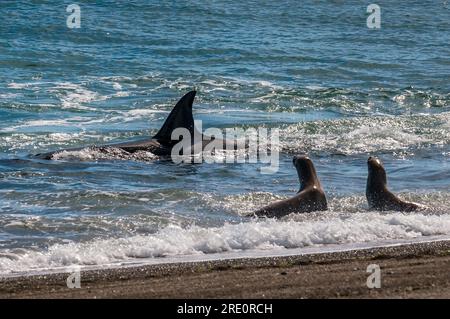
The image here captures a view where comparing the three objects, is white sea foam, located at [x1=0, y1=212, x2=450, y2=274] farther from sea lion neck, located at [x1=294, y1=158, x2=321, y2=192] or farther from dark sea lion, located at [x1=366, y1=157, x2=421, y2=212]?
sea lion neck, located at [x1=294, y1=158, x2=321, y2=192]

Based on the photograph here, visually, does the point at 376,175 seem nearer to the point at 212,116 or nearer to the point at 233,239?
the point at 233,239

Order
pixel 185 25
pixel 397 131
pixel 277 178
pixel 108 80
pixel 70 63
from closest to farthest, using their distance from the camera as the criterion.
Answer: pixel 277 178 < pixel 397 131 < pixel 108 80 < pixel 70 63 < pixel 185 25

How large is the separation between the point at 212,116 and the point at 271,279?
1341cm

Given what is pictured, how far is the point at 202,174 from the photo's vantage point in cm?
1485

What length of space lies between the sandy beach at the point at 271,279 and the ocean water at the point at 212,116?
92cm

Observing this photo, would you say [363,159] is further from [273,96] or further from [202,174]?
[273,96]

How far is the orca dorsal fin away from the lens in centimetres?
1655

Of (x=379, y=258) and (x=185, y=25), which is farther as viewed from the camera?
(x=185, y=25)

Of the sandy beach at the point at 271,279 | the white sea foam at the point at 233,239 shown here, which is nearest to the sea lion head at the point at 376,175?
the white sea foam at the point at 233,239

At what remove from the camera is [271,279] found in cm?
798

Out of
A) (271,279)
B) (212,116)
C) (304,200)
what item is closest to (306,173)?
(304,200)

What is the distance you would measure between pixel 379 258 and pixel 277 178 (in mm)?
5551

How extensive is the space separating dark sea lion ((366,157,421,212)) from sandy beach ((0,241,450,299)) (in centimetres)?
252
